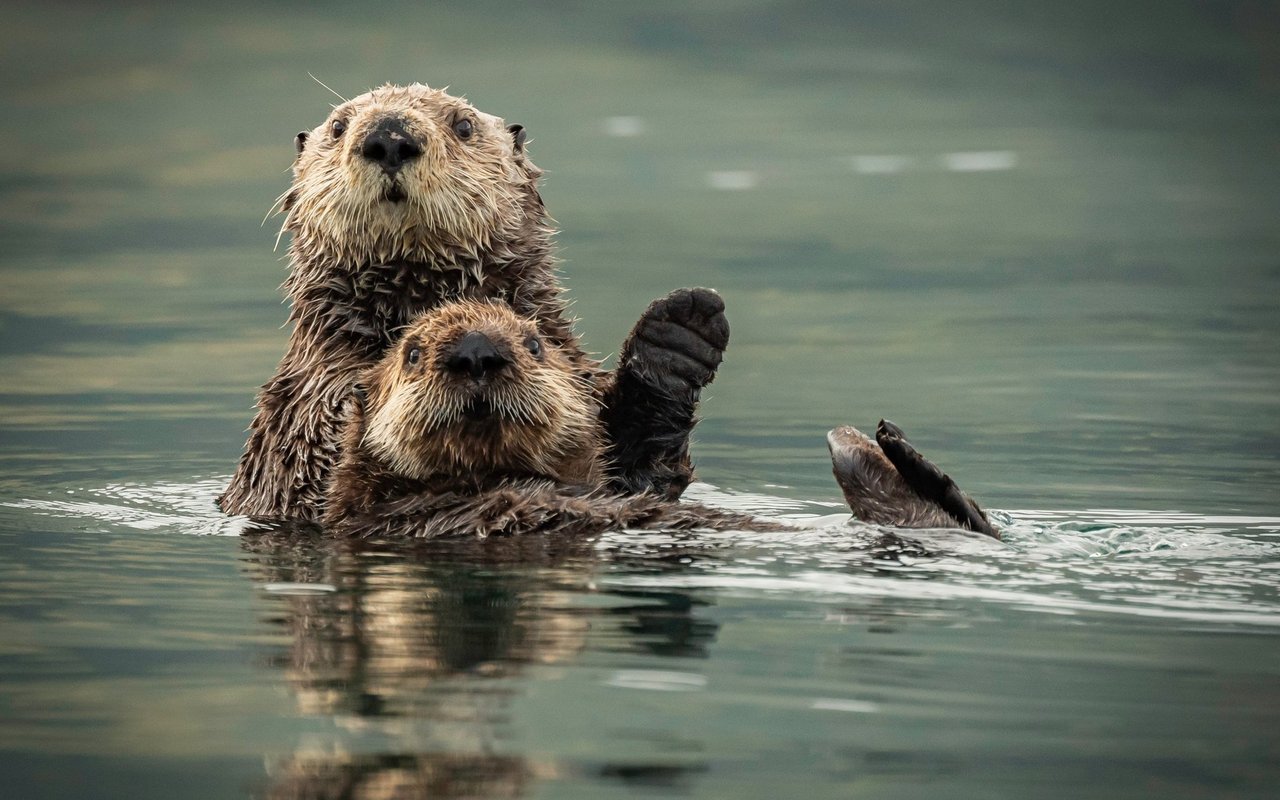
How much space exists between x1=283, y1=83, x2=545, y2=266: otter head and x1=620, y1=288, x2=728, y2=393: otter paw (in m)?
0.63

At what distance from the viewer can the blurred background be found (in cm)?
877

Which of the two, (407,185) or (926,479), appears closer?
(926,479)

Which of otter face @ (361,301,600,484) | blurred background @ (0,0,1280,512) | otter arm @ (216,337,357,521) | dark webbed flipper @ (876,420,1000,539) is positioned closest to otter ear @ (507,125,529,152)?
otter face @ (361,301,600,484)

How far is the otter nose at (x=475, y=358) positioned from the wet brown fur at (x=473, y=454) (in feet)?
0.07

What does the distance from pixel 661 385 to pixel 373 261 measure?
987mm

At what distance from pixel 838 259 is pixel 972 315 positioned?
2792 millimetres

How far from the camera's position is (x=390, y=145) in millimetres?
5863

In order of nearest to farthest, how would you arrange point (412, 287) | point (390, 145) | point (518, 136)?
point (390, 145), point (412, 287), point (518, 136)

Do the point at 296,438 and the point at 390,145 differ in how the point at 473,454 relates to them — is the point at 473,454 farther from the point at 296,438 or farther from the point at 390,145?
the point at 390,145

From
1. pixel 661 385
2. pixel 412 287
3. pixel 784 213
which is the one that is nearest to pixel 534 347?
pixel 661 385

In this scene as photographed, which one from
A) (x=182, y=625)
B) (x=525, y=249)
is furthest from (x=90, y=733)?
(x=525, y=249)

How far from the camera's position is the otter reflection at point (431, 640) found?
11.7 feet

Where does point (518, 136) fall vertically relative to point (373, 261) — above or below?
above

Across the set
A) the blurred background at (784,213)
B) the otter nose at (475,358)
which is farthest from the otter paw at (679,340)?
the blurred background at (784,213)
